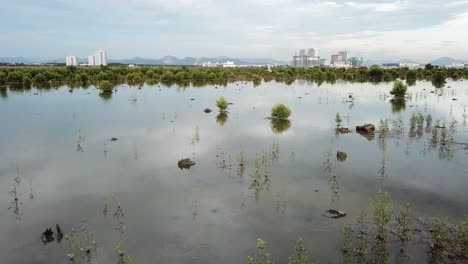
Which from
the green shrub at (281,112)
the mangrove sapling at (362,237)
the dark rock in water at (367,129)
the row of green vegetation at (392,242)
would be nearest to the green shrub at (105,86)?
the green shrub at (281,112)

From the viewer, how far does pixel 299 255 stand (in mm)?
9352

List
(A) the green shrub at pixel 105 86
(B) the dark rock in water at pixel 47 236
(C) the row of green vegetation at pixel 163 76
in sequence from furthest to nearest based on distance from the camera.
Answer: (C) the row of green vegetation at pixel 163 76 < (A) the green shrub at pixel 105 86 < (B) the dark rock in water at pixel 47 236

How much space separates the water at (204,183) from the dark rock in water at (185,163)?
0.26 meters

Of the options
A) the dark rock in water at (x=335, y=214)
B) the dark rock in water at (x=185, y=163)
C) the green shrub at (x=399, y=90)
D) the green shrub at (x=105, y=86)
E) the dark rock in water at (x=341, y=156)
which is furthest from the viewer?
the green shrub at (x=105, y=86)

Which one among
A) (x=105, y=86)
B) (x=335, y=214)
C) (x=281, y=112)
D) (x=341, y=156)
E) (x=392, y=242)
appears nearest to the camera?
(x=392, y=242)

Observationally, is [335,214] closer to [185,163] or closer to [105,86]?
[185,163]

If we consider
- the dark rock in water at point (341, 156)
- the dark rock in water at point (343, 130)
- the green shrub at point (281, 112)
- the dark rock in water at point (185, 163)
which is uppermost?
the green shrub at point (281, 112)

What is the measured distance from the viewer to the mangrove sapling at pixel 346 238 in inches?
391

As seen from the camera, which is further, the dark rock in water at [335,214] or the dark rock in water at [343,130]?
the dark rock in water at [343,130]

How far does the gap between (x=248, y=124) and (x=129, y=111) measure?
12.5 metres

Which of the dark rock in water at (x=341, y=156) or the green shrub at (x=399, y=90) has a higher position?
the green shrub at (x=399, y=90)

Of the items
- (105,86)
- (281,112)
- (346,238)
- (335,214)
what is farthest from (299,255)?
(105,86)

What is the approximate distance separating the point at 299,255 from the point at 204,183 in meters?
6.60

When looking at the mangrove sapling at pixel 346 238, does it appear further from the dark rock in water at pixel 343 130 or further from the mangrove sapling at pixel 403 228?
the dark rock in water at pixel 343 130
